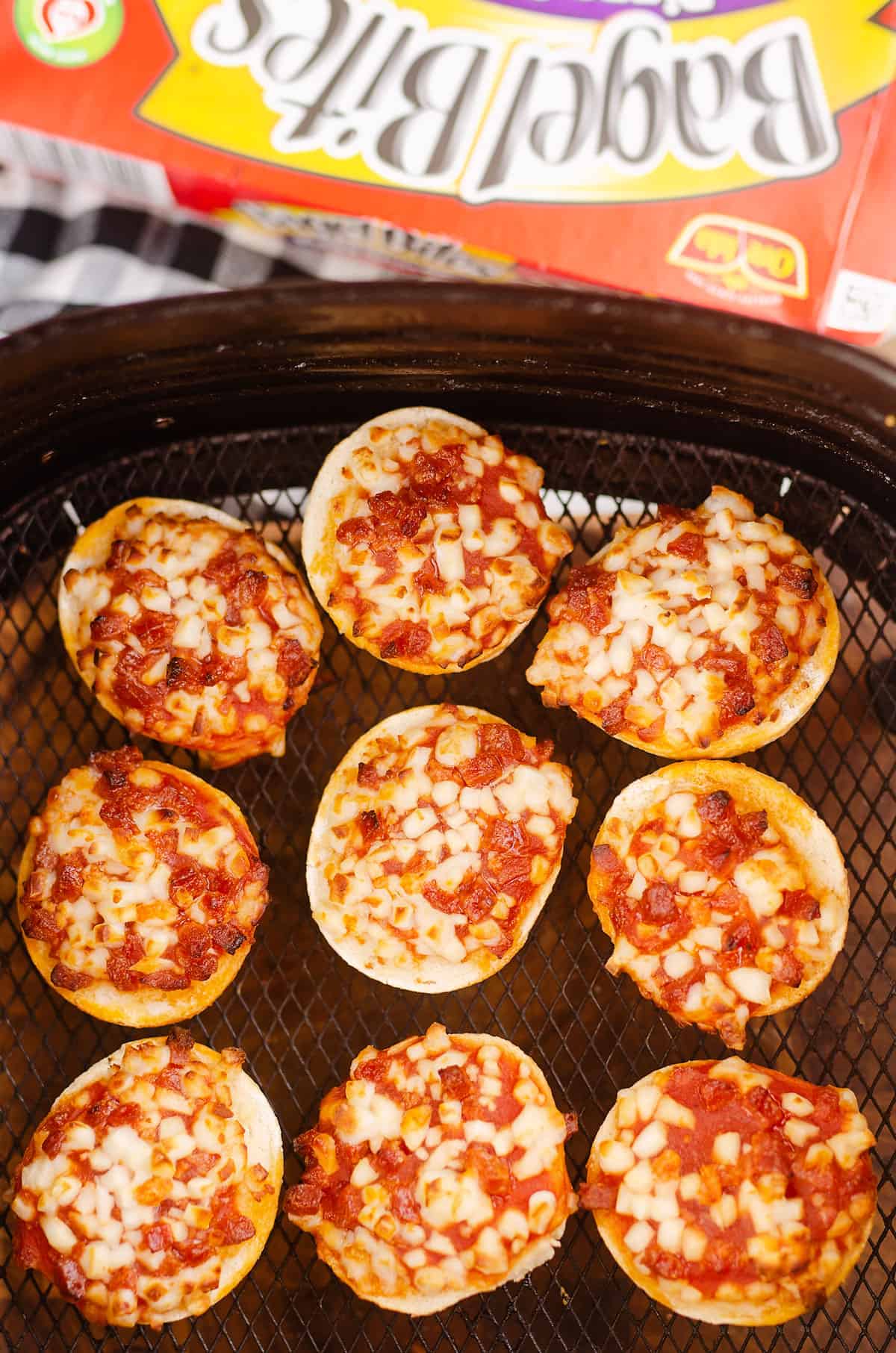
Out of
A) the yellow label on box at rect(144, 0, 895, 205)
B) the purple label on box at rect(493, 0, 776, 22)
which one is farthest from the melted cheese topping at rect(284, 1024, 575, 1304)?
the purple label on box at rect(493, 0, 776, 22)

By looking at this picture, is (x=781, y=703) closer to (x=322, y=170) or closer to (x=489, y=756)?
(x=489, y=756)

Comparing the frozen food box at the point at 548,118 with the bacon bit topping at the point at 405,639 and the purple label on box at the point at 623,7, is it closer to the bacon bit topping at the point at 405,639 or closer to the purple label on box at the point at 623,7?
the purple label on box at the point at 623,7

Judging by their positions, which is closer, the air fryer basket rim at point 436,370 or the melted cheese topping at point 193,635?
the air fryer basket rim at point 436,370

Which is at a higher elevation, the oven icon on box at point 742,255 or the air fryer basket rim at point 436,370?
the oven icon on box at point 742,255

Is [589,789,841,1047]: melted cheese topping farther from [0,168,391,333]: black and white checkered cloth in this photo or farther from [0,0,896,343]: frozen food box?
[0,168,391,333]: black and white checkered cloth

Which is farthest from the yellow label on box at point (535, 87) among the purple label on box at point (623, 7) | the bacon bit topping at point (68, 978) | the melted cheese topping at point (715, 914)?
the bacon bit topping at point (68, 978)

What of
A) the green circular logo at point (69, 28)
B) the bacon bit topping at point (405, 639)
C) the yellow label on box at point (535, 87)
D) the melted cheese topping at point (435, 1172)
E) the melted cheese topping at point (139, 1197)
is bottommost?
the melted cheese topping at point (139, 1197)
